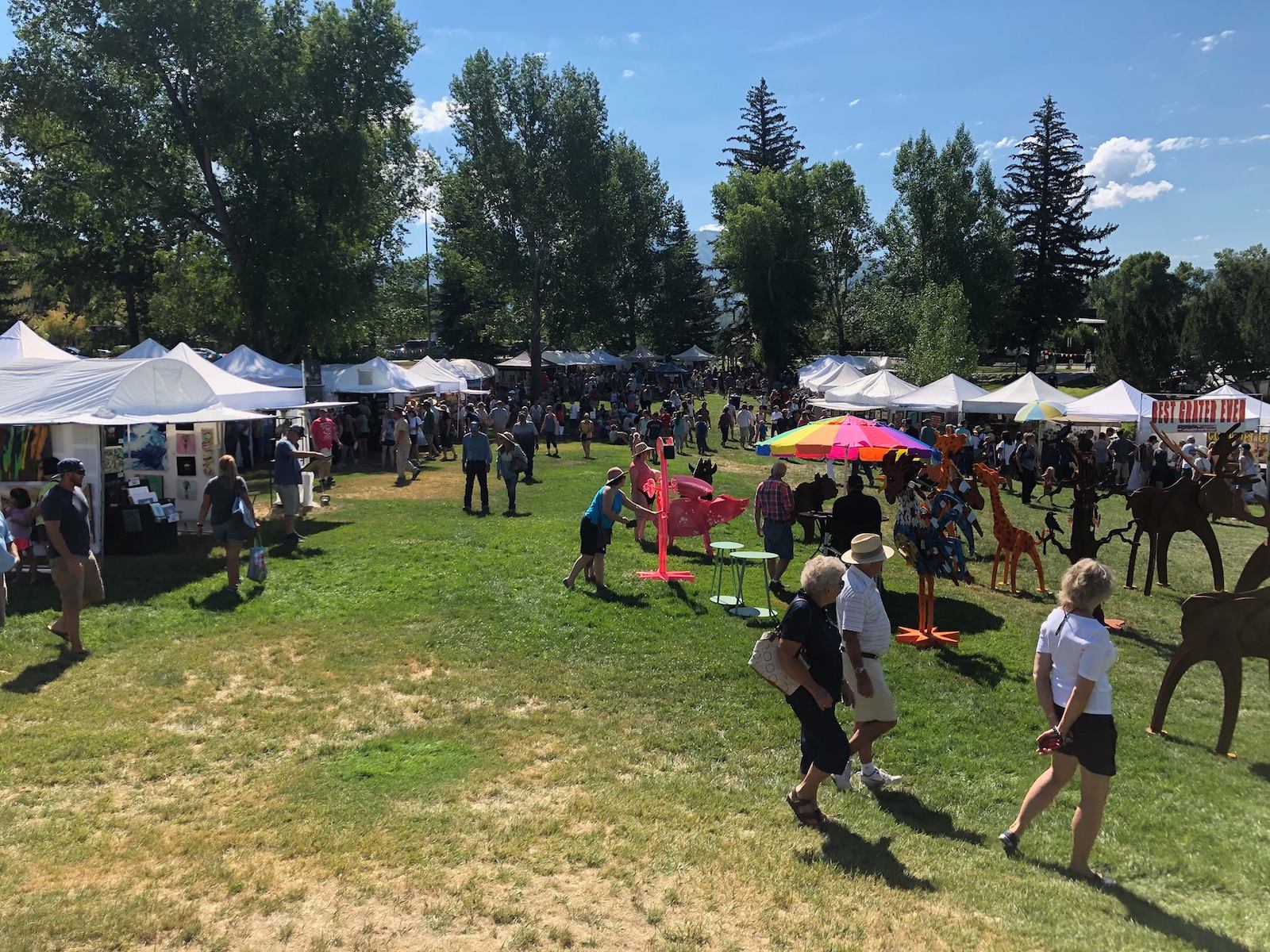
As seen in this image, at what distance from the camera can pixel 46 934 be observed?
147 inches

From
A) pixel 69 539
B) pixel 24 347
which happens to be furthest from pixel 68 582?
pixel 24 347

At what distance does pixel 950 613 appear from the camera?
9.53 m

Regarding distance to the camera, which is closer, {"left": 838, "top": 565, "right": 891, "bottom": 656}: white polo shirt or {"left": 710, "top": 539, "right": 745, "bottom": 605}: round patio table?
{"left": 838, "top": 565, "right": 891, "bottom": 656}: white polo shirt

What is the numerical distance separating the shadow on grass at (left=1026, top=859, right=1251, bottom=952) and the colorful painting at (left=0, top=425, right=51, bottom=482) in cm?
1124

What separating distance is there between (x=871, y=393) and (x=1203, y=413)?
8.80m

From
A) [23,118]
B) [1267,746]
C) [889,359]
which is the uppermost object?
[23,118]

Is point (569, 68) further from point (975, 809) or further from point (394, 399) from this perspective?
point (975, 809)

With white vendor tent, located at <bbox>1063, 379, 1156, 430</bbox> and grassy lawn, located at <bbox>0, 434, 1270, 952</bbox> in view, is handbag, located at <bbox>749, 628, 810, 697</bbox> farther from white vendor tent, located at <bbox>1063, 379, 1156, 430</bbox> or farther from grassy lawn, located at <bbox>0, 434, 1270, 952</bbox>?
white vendor tent, located at <bbox>1063, 379, 1156, 430</bbox>

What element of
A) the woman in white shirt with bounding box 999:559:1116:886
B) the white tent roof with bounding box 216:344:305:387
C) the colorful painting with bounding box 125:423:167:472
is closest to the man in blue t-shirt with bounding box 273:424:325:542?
the colorful painting with bounding box 125:423:167:472

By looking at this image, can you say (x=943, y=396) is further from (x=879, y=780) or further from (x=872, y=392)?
(x=879, y=780)

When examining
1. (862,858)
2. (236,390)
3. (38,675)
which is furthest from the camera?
(236,390)

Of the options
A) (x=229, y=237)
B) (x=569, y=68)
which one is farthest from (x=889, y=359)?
(x=229, y=237)

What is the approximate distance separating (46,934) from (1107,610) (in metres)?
10.5

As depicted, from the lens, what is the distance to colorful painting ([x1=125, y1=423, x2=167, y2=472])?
40.9ft
